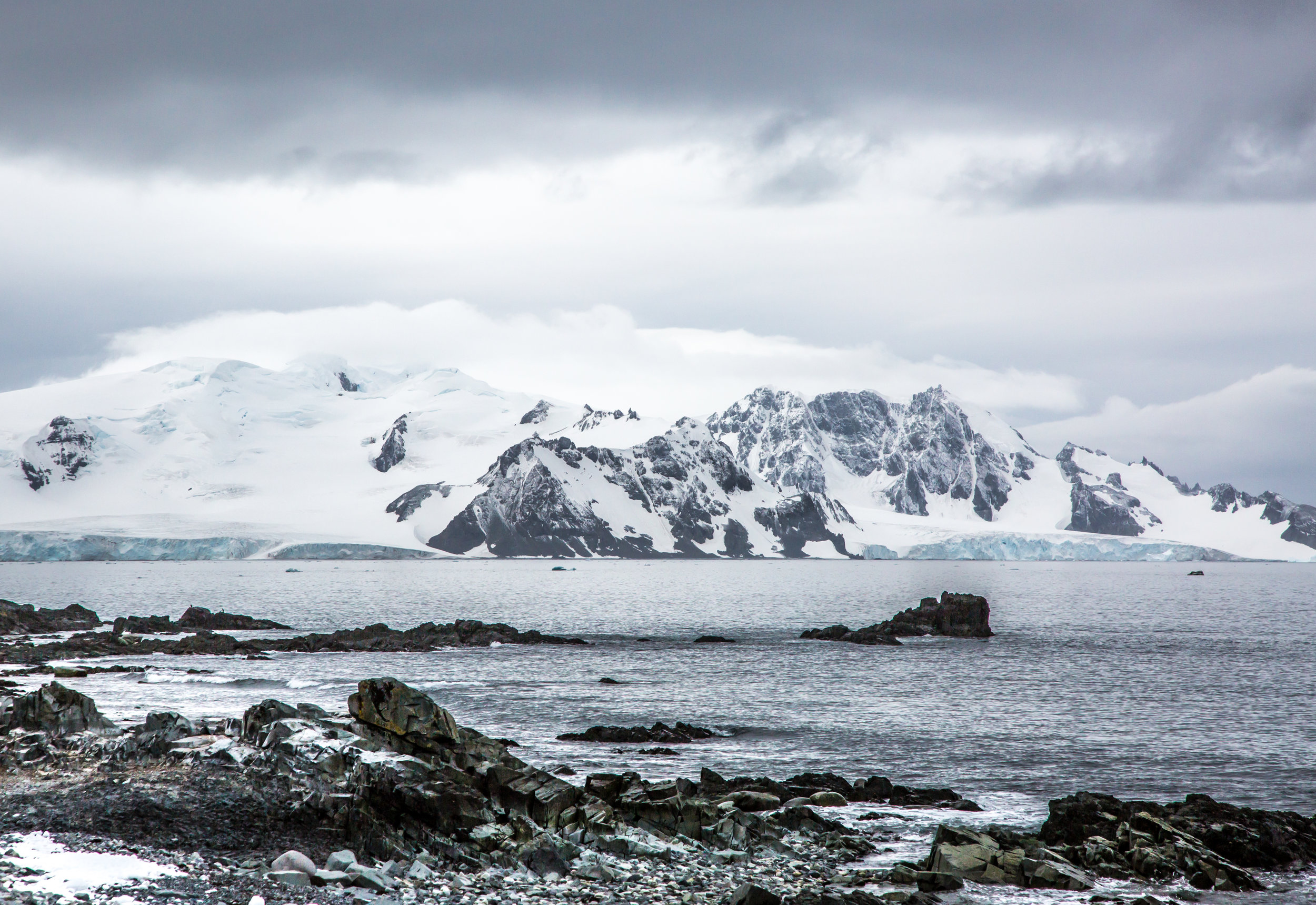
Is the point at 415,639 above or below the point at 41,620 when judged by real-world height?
below

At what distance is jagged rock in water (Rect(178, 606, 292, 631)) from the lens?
8994 centimetres

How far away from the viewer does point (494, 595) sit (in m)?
160

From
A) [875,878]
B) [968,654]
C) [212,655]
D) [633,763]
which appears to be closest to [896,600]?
[968,654]

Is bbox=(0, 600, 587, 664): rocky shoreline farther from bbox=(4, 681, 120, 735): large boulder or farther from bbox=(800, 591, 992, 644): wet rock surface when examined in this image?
bbox=(4, 681, 120, 735): large boulder

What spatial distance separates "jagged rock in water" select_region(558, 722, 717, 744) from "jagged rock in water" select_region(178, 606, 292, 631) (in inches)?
2327

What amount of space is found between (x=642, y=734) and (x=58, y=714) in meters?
19.8

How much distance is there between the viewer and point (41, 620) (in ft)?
277

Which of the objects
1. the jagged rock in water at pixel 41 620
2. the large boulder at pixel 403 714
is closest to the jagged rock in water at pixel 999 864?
the large boulder at pixel 403 714

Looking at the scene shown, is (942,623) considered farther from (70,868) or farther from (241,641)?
(70,868)

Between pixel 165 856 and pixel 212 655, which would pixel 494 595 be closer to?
pixel 212 655

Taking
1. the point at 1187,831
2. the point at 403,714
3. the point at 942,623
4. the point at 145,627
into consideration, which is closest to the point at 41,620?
the point at 145,627

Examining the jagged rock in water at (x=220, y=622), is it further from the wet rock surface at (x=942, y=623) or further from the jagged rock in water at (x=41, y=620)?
the wet rock surface at (x=942, y=623)

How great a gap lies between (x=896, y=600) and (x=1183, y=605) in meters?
38.3

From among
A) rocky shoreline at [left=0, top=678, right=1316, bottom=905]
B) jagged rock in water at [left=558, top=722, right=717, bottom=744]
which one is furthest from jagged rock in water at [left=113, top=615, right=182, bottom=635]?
rocky shoreline at [left=0, top=678, right=1316, bottom=905]
